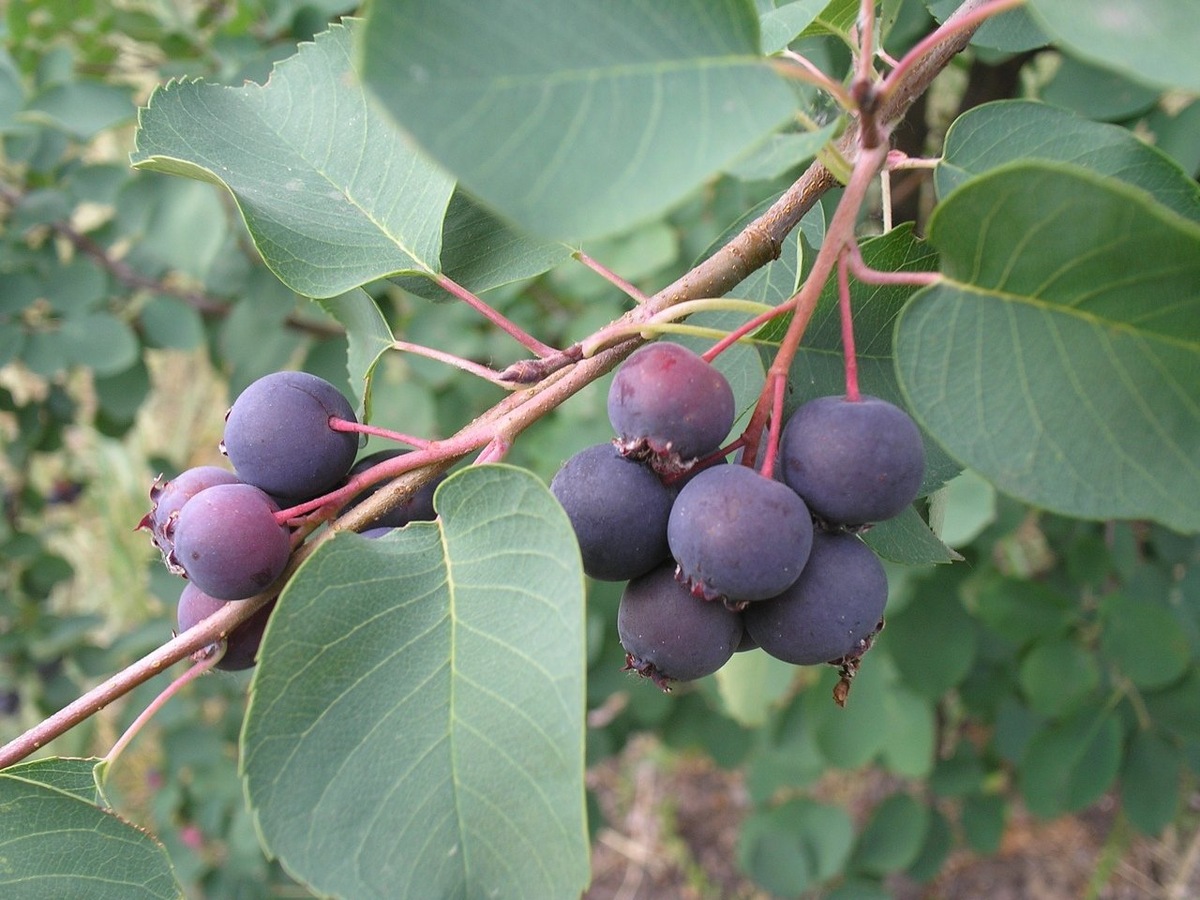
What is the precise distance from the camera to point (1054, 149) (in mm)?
917

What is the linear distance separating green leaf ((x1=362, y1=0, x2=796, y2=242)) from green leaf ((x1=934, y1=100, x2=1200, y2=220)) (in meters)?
0.36

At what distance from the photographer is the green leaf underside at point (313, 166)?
1.04 m

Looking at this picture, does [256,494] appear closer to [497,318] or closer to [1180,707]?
[497,318]

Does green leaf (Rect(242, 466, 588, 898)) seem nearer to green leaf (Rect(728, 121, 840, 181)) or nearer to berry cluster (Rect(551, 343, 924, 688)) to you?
berry cluster (Rect(551, 343, 924, 688))

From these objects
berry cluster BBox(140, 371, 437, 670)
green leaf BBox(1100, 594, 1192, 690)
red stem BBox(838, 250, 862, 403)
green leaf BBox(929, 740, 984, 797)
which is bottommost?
green leaf BBox(929, 740, 984, 797)

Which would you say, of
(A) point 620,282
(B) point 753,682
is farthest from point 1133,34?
(B) point 753,682

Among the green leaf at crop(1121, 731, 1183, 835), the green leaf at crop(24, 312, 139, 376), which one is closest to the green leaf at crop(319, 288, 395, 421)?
the green leaf at crop(24, 312, 139, 376)

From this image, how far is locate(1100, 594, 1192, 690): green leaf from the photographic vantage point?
6.32 feet

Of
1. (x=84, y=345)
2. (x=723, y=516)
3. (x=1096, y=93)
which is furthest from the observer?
(x=84, y=345)

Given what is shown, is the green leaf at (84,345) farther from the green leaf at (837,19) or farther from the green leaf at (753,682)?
the green leaf at (837,19)

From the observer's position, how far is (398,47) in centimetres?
53

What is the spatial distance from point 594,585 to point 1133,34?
67.7 inches

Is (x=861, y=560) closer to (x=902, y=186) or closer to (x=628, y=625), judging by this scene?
(x=628, y=625)

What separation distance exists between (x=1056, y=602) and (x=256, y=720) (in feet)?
6.29
